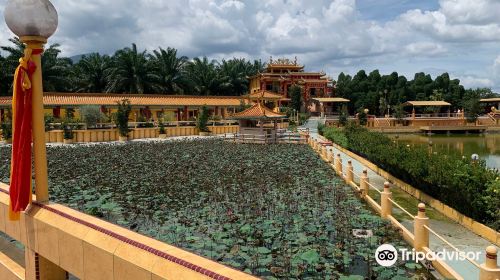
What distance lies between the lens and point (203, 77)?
52281mm

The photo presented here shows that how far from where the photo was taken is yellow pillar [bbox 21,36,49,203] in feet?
14.1

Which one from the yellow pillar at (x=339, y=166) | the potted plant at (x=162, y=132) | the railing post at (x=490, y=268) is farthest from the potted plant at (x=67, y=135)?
the railing post at (x=490, y=268)

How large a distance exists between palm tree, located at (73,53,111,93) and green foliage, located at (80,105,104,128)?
13928mm

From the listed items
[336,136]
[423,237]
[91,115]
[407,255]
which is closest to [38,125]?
[407,255]

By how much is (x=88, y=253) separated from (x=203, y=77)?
163 feet

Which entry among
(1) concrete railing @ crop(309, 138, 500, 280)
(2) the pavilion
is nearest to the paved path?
(1) concrete railing @ crop(309, 138, 500, 280)

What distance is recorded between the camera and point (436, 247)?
7441mm

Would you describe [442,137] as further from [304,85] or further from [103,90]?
[103,90]

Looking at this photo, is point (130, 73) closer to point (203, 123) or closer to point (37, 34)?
point (203, 123)

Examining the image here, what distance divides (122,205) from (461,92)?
60003 mm

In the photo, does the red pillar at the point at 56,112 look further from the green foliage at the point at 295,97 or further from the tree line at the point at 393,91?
the tree line at the point at 393,91

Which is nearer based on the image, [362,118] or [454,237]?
[454,237]

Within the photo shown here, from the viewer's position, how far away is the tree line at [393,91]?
5638 centimetres

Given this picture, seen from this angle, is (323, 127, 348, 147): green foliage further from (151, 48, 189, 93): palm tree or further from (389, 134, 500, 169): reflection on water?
(151, 48, 189, 93): palm tree
